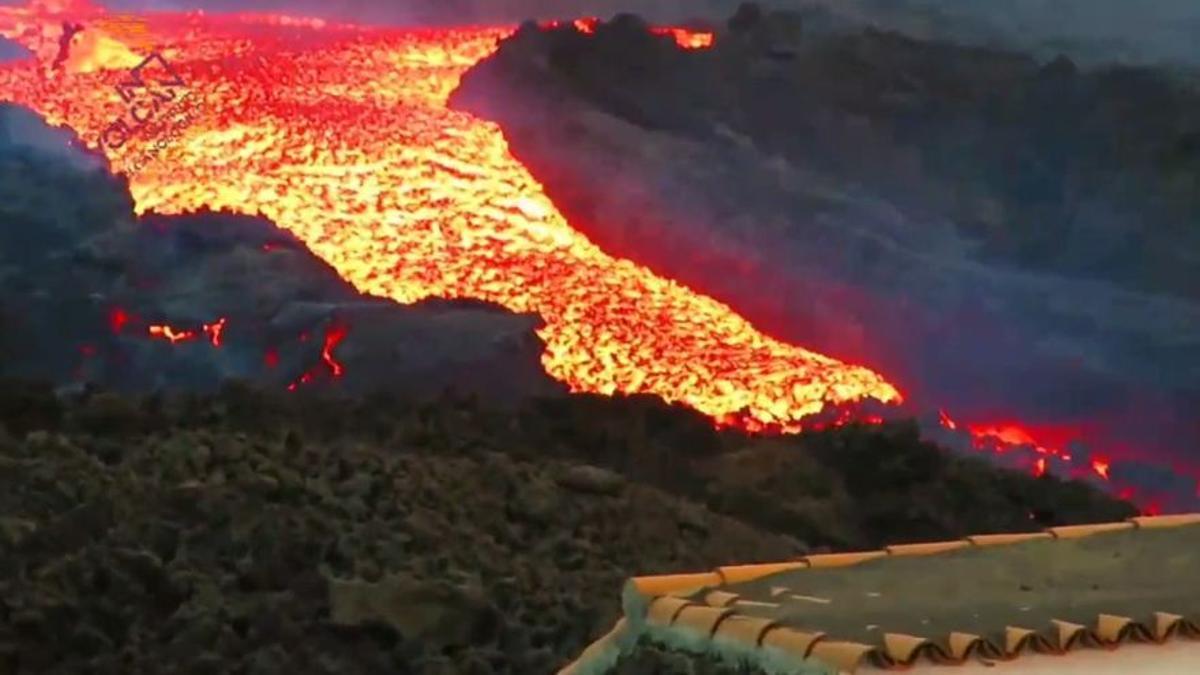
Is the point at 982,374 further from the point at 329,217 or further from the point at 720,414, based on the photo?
the point at 329,217

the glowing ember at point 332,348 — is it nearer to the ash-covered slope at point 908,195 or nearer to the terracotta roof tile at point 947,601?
the ash-covered slope at point 908,195

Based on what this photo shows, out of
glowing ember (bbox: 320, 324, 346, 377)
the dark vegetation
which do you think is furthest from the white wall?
glowing ember (bbox: 320, 324, 346, 377)

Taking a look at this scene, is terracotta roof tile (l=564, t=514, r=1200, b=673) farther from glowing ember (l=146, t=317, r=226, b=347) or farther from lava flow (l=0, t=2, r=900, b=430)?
glowing ember (l=146, t=317, r=226, b=347)

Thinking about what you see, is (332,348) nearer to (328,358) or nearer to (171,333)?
(328,358)

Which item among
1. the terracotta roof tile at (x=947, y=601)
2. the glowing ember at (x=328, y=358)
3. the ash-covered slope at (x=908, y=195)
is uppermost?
the ash-covered slope at (x=908, y=195)

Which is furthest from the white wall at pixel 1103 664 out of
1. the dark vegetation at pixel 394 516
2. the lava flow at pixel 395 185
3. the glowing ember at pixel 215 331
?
the glowing ember at pixel 215 331

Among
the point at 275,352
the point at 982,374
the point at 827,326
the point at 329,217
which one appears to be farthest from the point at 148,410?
the point at 982,374
